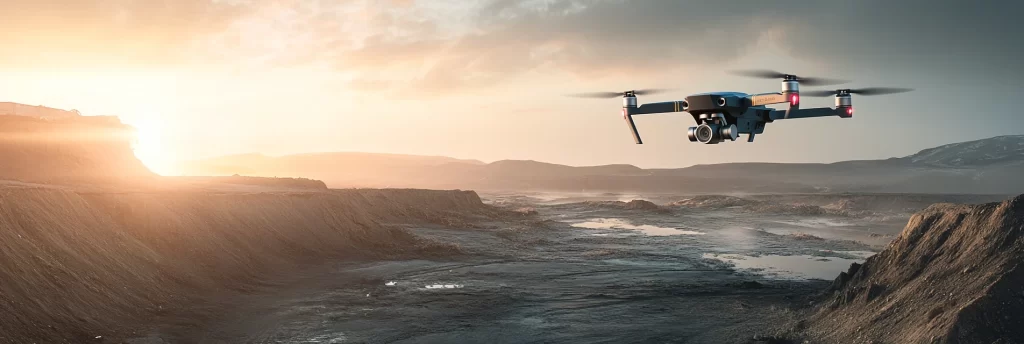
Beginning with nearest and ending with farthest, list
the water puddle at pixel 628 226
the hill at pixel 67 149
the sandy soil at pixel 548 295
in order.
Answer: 1. the sandy soil at pixel 548 295
2. the hill at pixel 67 149
3. the water puddle at pixel 628 226

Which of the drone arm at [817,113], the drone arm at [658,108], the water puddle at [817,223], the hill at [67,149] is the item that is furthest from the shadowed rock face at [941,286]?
the hill at [67,149]

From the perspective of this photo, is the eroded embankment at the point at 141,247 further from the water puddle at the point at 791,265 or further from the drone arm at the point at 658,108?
the water puddle at the point at 791,265

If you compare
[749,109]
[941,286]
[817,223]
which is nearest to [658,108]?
[749,109]

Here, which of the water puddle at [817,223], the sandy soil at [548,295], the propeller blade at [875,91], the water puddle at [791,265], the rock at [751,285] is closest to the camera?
the propeller blade at [875,91]

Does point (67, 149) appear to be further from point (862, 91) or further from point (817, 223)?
point (817, 223)

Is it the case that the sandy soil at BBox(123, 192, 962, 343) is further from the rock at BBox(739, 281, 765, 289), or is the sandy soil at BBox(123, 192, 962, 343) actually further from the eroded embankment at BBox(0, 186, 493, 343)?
the eroded embankment at BBox(0, 186, 493, 343)

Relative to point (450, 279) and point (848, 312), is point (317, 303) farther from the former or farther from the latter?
point (848, 312)

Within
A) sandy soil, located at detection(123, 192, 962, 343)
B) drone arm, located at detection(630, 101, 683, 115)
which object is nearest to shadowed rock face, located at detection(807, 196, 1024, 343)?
sandy soil, located at detection(123, 192, 962, 343)
